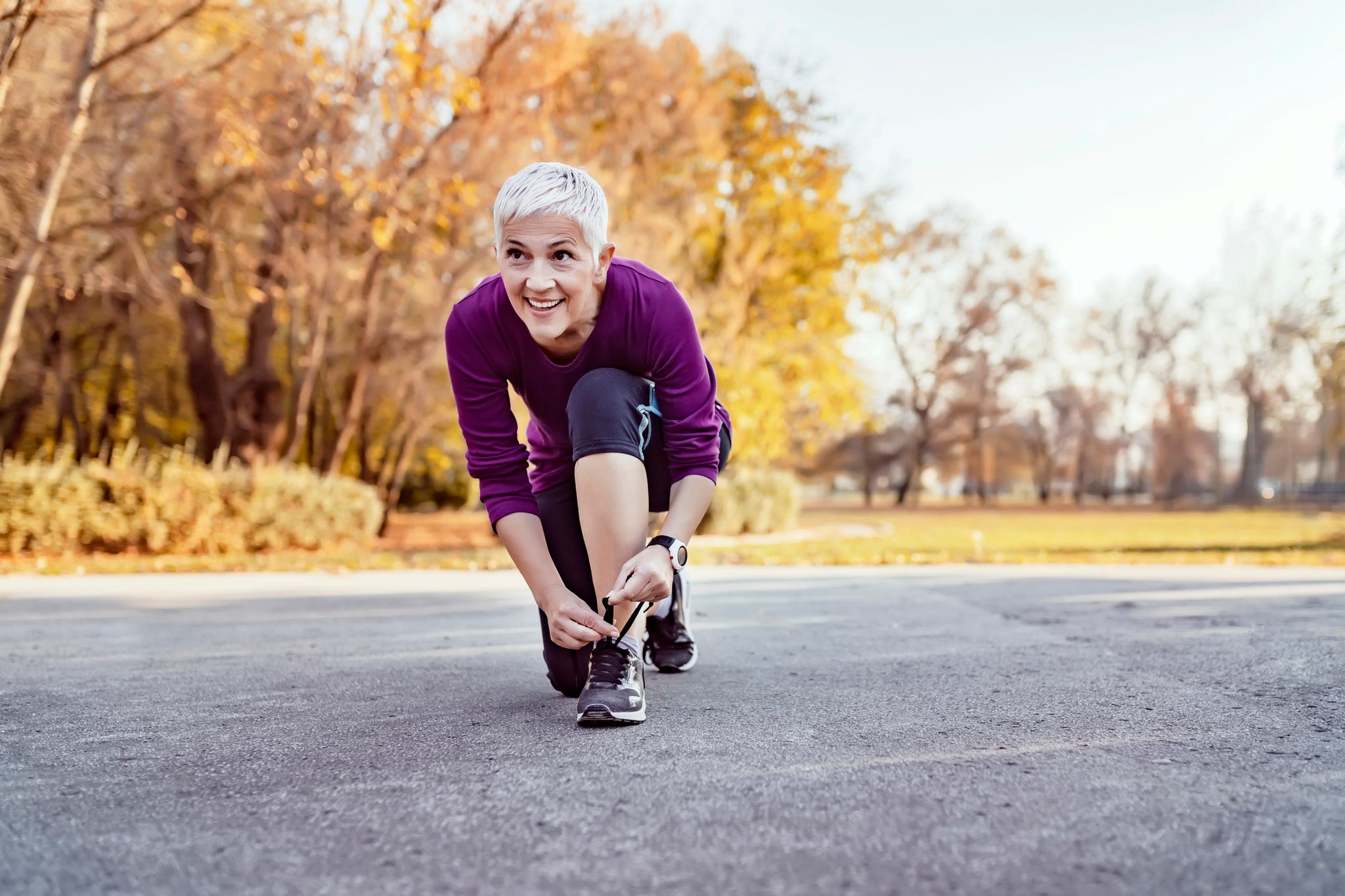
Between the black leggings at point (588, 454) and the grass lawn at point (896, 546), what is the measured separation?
598 centimetres

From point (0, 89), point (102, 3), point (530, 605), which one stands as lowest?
point (530, 605)


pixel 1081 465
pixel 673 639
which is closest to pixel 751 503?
pixel 673 639

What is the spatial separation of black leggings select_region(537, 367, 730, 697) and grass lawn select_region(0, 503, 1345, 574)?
598 cm

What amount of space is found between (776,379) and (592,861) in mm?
15828

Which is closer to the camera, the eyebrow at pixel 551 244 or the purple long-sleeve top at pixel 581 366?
the eyebrow at pixel 551 244

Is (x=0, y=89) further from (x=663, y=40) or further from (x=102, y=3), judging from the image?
(x=663, y=40)

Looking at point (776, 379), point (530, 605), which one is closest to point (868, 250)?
point (776, 379)

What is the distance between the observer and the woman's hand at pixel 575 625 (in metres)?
2.56

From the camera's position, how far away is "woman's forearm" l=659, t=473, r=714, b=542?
8.87 ft

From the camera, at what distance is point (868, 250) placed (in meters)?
19.6

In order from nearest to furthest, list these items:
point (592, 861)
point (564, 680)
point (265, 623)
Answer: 1. point (592, 861)
2. point (564, 680)
3. point (265, 623)

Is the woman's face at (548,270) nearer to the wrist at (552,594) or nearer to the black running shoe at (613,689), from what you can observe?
the wrist at (552,594)

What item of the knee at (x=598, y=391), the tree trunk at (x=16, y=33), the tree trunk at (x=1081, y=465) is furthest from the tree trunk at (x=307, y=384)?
the tree trunk at (x=1081, y=465)

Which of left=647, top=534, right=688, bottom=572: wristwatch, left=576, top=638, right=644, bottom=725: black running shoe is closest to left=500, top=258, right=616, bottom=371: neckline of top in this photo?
left=647, top=534, right=688, bottom=572: wristwatch
